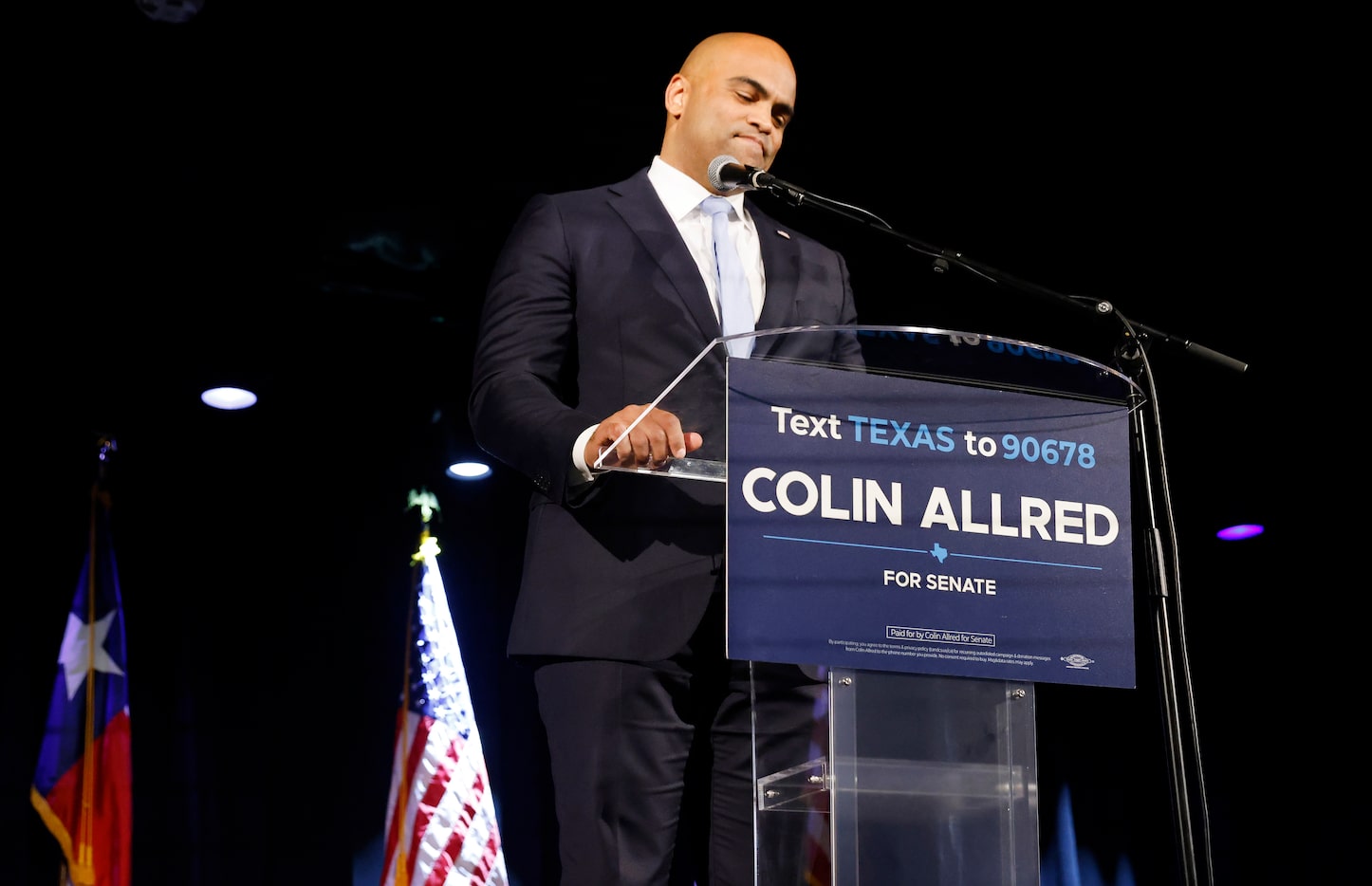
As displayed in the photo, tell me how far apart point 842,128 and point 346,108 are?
1.53 metres

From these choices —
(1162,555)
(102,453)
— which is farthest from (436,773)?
(1162,555)

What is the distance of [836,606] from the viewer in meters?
1.36

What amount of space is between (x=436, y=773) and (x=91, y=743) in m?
1.12

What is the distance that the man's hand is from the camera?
1.37 metres

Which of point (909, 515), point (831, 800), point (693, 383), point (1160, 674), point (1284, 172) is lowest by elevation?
point (831, 800)

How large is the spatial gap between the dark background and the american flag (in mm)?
159

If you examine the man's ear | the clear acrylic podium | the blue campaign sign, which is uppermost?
the man's ear

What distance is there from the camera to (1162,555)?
5.36ft

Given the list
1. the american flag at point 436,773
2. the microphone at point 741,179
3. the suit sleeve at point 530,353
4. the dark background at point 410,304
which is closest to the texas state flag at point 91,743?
the dark background at point 410,304

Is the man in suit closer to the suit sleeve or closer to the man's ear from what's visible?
the suit sleeve

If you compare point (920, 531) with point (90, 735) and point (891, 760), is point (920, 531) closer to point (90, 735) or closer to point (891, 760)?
point (891, 760)

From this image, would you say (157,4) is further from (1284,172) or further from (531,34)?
(1284,172)

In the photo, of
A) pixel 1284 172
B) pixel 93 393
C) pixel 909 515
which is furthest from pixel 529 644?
pixel 93 393

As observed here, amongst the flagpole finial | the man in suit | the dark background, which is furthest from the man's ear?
the flagpole finial
